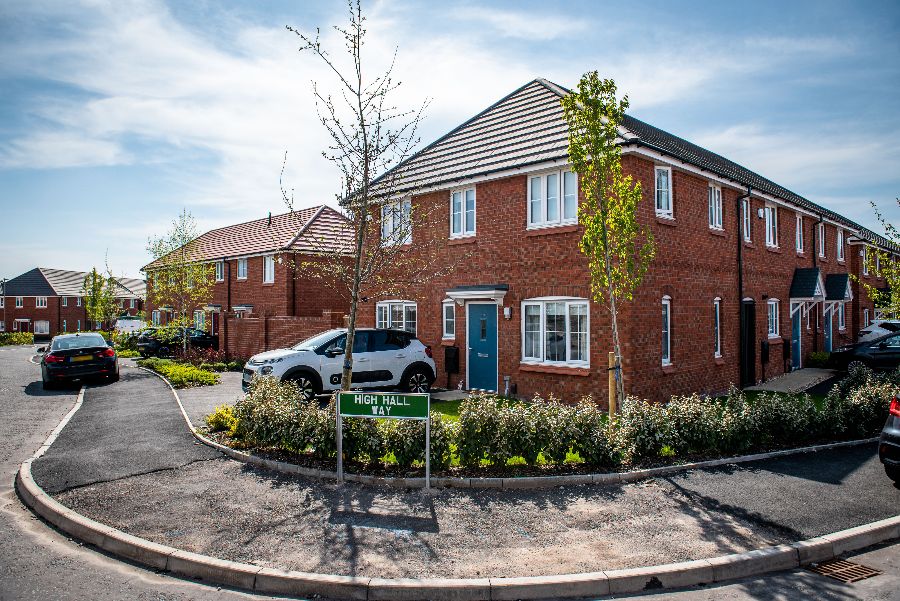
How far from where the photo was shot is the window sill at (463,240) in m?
14.5

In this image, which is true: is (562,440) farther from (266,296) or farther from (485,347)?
(266,296)

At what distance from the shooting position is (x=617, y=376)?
9492 millimetres

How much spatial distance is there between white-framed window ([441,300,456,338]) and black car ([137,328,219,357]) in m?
14.8

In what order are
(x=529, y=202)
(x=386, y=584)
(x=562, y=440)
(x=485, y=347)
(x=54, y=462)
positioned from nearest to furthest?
(x=386, y=584), (x=562, y=440), (x=54, y=462), (x=529, y=202), (x=485, y=347)

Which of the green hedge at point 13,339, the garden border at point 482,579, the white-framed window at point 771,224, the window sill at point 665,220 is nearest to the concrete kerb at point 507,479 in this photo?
the garden border at point 482,579

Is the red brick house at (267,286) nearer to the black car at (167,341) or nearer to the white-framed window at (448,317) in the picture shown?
the black car at (167,341)

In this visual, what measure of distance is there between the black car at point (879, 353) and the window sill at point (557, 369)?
1140 cm

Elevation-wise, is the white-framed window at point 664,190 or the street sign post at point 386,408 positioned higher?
the white-framed window at point 664,190

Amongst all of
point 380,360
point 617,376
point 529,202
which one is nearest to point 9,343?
point 380,360

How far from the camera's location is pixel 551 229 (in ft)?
41.7

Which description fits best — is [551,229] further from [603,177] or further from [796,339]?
[796,339]

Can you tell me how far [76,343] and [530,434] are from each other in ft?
52.4

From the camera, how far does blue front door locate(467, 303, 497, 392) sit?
1409cm

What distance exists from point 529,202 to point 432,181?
3.12 m
